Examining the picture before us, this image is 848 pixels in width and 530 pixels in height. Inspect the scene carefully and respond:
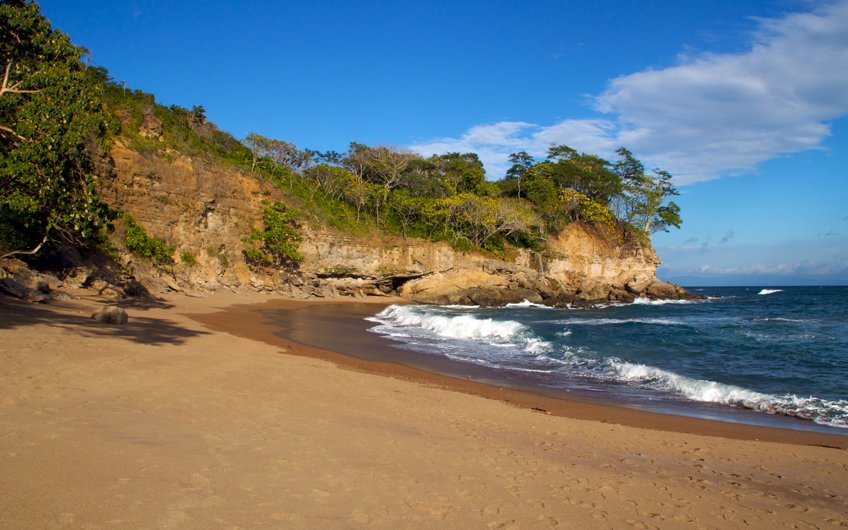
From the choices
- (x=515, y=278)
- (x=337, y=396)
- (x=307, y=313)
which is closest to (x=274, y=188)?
(x=307, y=313)

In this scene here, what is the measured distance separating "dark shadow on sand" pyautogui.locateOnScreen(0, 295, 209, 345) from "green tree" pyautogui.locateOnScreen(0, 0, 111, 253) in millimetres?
1948

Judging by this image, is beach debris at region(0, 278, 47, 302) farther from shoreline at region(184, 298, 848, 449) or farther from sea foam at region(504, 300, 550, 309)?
sea foam at region(504, 300, 550, 309)

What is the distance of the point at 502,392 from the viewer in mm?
10320

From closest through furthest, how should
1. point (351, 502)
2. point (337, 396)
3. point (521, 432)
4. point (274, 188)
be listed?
point (351, 502) < point (521, 432) < point (337, 396) < point (274, 188)

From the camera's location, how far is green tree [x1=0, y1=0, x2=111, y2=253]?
12625 mm

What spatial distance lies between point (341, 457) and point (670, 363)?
12.3 meters

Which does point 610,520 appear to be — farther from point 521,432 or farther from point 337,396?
point 337,396

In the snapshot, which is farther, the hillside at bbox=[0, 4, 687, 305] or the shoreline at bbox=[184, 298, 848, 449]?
the hillside at bbox=[0, 4, 687, 305]

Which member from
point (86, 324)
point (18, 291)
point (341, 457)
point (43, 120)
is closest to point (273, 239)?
point (18, 291)

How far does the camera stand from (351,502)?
399 cm

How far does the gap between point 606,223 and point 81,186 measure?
45.5m

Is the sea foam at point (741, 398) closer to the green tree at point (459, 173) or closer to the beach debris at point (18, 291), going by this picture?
the beach debris at point (18, 291)

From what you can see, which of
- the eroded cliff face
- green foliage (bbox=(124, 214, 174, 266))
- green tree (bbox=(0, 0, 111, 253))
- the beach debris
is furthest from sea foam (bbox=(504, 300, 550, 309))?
the beach debris

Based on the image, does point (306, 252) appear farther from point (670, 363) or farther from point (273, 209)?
point (670, 363)
